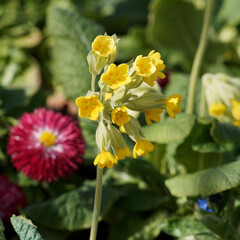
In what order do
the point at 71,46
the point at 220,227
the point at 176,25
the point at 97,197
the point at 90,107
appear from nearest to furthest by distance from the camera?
1. the point at 90,107
2. the point at 97,197
3. the point at 220,227
4. the point at 71,46
5. the point at 176,25

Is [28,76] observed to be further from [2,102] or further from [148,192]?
[148,192]

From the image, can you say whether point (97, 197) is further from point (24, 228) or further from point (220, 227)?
point (220, 227)

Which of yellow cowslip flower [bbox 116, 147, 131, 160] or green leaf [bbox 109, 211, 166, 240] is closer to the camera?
yellow cowslip flower [bbox 116, 147, 131, 160]

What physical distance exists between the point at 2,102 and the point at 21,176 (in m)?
0.37

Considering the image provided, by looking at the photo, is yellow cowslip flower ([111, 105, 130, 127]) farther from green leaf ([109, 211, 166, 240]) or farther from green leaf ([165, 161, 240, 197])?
green leaf ([109, 211, 166, 240])

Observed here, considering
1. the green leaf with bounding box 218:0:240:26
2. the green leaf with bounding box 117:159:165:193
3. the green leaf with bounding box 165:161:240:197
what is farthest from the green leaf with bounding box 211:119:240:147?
the green leaf with bounding box 218:0:240:26

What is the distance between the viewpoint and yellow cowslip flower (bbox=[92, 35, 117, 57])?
3.60ft

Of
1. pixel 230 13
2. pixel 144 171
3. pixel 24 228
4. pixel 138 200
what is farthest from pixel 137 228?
pixel 230 13

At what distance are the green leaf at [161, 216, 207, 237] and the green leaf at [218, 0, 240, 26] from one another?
147 cm

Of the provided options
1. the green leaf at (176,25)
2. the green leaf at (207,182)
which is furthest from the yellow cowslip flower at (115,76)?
the green leaf at (176,25)

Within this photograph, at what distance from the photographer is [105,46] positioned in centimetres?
111

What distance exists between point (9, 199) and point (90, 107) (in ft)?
2.48

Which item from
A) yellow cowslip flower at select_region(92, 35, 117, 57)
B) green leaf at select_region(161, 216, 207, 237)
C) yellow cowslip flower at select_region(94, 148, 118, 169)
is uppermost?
yellow cowslip flower at select_region(92, 35, 117, 57)

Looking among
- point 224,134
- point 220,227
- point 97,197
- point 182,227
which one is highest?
point 97,197
